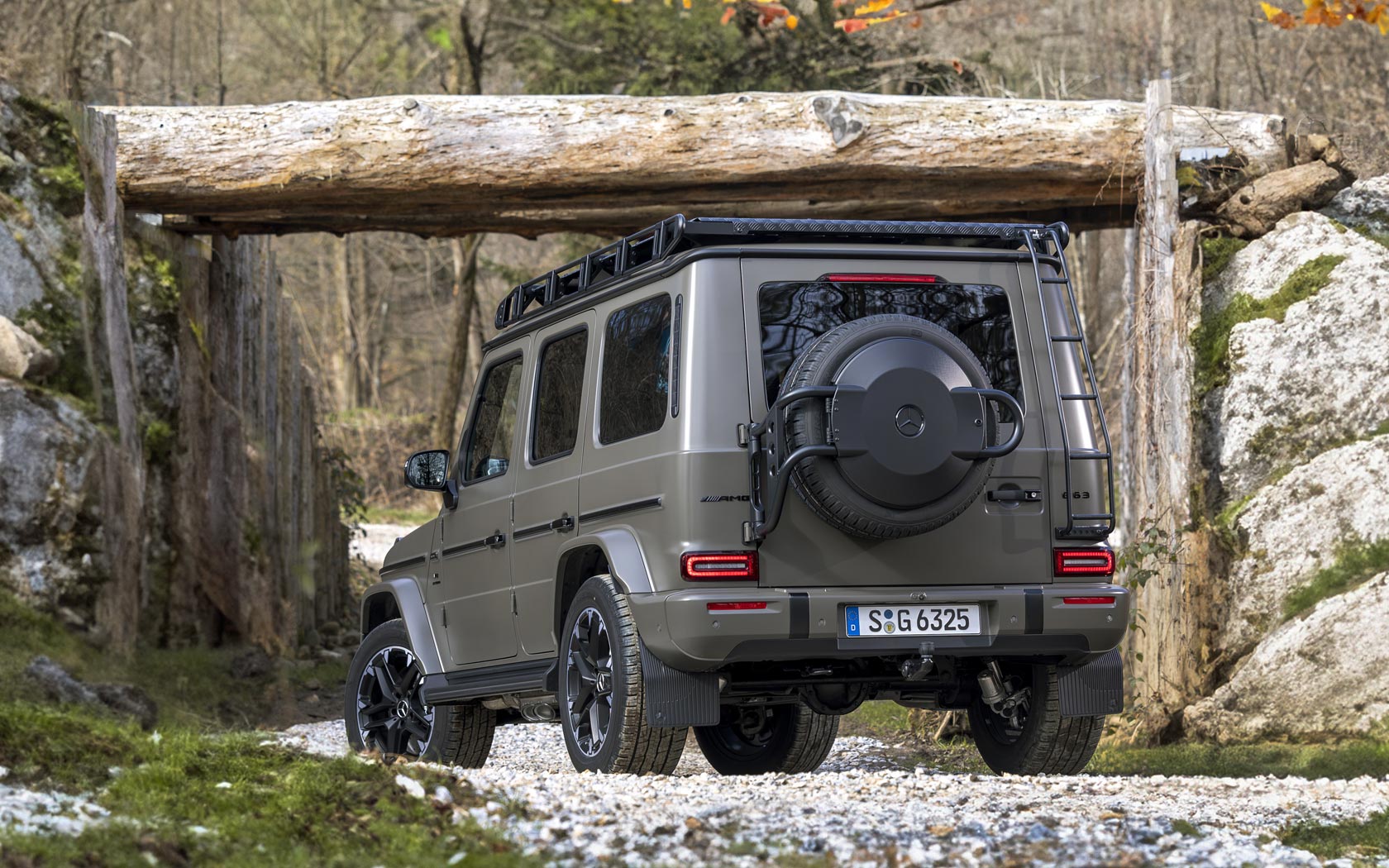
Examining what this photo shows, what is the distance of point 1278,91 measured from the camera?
19.8m

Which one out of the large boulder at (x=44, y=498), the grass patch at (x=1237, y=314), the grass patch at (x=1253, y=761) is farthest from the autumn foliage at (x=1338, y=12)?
the large boulder at (x=44, y=498)

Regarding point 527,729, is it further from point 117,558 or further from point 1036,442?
point 1036,442

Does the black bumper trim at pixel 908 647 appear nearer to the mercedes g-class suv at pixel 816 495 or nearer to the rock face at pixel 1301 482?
the mercedes g-class suv at pixel 816 495

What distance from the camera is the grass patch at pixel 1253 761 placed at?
7872 millimetres

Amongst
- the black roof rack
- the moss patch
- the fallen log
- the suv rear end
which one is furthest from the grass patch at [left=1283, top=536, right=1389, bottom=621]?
the moss patch

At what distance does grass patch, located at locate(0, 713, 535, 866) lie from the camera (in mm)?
4102

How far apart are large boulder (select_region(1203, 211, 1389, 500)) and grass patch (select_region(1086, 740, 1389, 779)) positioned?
5.68 feet

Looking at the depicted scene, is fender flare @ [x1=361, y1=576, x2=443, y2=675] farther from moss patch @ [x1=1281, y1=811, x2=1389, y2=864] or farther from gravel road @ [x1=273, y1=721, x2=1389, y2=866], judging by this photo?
moss patch @ [x1=1281, y1=811, x2=1389, y2=864]

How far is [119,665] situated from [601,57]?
12.1 metres

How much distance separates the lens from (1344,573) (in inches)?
356

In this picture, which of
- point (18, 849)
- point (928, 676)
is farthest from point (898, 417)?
point (18, 849)

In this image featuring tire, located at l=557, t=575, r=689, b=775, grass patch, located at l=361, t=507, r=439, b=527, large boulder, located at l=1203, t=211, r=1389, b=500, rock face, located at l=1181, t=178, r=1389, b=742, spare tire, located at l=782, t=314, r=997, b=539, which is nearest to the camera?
spare tire, located at l=782, t=314, r=997, b=539

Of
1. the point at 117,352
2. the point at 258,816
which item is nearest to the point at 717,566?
the point at 258,816

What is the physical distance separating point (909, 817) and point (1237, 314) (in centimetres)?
590
